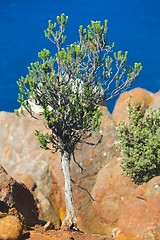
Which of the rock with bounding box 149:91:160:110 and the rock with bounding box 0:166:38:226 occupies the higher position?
the rock with bounding box 149:91:160:110

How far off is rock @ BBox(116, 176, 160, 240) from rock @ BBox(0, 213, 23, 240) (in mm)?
5171

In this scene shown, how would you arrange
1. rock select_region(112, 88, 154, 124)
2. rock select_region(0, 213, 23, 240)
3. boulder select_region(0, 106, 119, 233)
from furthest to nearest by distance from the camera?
rock select_region(112, 88, 154, 124)
boulder select_region(0, 106, 119, 233)
rock select_region(0, 213, 23, 240)

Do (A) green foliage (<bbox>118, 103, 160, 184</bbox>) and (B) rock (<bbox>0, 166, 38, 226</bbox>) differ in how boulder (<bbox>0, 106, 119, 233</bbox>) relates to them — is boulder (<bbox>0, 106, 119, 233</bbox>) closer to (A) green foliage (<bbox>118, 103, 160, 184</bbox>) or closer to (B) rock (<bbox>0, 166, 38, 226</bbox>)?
(A) green foliage (<bbox>118, 103, 160, 184</bbox>)

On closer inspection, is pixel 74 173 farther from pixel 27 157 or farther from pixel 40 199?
pixel 27 157

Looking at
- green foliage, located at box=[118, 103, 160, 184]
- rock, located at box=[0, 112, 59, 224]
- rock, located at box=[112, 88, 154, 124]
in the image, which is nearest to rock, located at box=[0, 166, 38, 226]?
green foliage, located at box=[118, 103, 160, 184]

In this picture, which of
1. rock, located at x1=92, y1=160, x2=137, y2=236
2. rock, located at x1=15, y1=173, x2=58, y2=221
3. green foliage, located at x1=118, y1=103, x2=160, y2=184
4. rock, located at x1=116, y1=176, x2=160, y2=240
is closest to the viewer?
rock, located at x1=116, y1=176, x2=160, y2=240

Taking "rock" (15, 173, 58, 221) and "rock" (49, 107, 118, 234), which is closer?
"rock" (15, 173, 58, 221)

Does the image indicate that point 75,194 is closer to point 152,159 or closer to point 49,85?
point 152,159

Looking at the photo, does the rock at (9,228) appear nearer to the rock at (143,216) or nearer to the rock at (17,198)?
the rock at (17,198)

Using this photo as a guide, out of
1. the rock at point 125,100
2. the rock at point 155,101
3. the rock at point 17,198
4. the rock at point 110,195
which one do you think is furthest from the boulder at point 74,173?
the rock at point 17,198

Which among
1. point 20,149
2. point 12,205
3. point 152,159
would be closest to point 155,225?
point 12,205

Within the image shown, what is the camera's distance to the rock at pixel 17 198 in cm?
1927

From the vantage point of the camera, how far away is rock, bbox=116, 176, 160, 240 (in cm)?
1878

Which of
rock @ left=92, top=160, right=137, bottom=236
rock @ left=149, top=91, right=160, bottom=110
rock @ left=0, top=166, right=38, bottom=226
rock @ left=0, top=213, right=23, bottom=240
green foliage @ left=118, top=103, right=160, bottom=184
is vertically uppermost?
rock @ left=149, top=91, right=160, bottom=110
